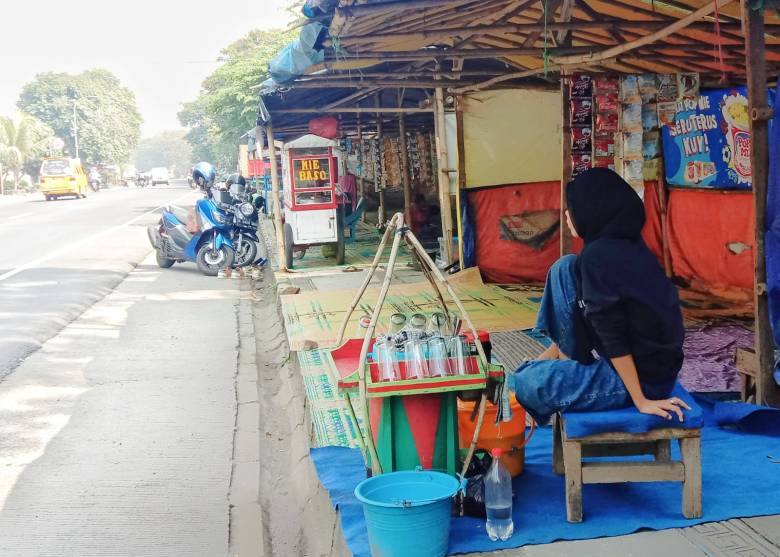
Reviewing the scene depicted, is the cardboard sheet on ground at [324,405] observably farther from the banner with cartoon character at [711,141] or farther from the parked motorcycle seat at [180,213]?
the parked motorcycle seat at [180,213]

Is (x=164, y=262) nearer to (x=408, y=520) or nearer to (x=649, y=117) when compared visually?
(x=649, y=117)

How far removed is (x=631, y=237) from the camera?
3.42 m

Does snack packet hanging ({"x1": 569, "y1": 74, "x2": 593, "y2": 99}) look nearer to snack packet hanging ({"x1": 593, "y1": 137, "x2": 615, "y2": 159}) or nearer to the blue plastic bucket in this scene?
snack packet hanging ({"x1": 593, "y1": 137, "x2": 615, "y2": 159})

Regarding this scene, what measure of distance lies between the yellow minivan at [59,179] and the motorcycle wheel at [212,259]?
2736 cm

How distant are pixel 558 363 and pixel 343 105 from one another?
994cm

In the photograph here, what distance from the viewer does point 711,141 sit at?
7.77 metres

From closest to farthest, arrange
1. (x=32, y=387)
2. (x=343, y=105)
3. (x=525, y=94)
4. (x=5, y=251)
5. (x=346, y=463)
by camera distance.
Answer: (x=346, y=463), (x=32, y=387), (x=525, y=94), (x=343, y=105), (x=5, y=251)

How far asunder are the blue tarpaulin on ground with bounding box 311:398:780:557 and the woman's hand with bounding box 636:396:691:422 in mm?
508

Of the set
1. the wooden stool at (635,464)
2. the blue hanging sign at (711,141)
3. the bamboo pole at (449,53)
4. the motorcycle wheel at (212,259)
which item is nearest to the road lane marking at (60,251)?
the motorcycle wheel at (212,259)

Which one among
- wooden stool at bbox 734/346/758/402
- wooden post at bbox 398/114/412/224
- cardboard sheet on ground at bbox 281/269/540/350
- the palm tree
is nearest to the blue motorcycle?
wooden post at bbox 398/114/412/224

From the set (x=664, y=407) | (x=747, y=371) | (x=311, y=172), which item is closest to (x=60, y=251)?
(x=311, y=172)

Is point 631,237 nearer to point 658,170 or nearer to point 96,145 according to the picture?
point 658,170

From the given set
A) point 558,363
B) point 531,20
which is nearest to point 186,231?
point 531,20

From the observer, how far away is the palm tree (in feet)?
147
